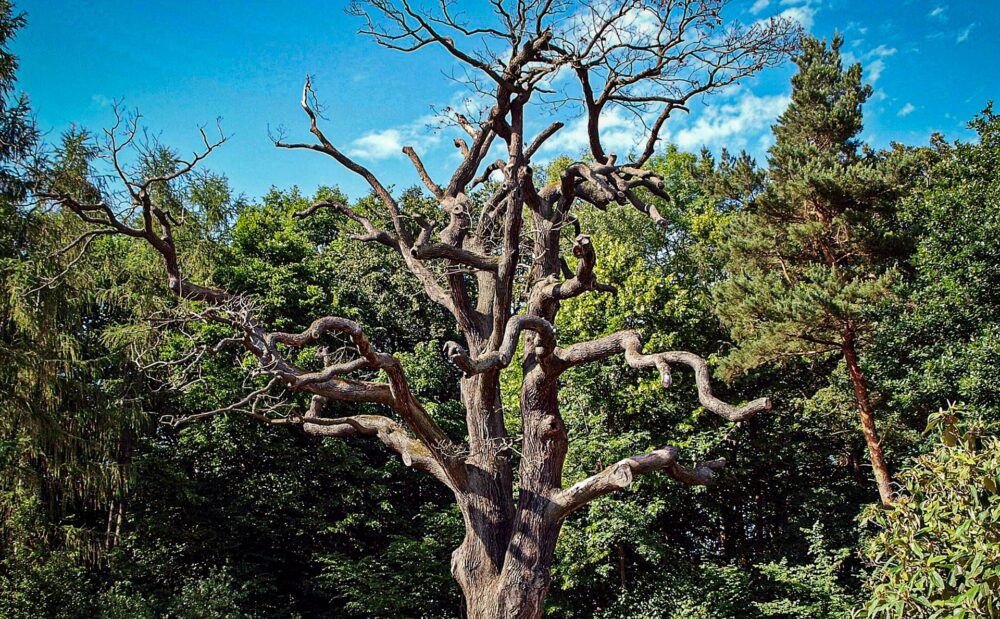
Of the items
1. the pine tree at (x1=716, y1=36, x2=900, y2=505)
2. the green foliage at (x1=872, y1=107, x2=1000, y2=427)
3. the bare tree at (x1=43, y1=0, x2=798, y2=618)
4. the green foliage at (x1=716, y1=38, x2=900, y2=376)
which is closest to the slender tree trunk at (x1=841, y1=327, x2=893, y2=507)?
the pine tree at (x1=716, y1=36, x2=900, y2=505)

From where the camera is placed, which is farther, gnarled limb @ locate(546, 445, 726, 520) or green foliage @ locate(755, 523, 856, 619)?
green foliage @ locate(755, 523, 856, 619)

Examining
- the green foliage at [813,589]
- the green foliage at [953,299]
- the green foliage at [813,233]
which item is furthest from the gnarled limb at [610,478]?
the green foliage at [953,299]

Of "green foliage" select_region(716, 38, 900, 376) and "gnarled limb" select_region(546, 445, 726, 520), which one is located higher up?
"green foliage" select_region(716, 38, 900, 376)

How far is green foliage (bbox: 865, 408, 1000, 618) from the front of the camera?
10.7 ft

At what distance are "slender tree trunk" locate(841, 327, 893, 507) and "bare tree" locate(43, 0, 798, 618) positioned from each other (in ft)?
18.4

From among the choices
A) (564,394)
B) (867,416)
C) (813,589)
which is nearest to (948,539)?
(813,589)

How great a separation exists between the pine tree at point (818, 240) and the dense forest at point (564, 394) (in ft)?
0.17

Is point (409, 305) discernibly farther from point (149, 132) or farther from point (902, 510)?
point (902, 510)

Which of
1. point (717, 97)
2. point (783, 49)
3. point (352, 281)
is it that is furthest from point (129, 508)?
point (783, 49)

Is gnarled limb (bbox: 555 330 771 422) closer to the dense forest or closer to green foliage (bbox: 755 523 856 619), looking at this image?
the dense forest

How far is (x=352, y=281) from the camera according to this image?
15.7m

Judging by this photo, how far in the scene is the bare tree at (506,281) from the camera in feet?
19.1

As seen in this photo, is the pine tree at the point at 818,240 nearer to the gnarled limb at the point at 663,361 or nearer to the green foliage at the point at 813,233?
the green foliage at the point at 813,233

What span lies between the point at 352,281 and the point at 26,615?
8826 mm
